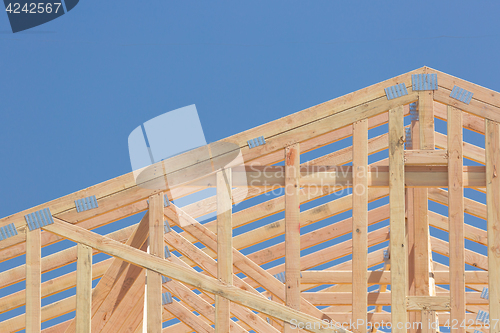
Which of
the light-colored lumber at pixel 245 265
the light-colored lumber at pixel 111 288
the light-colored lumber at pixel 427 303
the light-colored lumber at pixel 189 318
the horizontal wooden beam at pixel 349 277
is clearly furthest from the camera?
the horizontal wooden beam at pixel 349 277

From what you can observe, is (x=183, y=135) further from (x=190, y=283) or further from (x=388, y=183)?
(x=388, y=183)

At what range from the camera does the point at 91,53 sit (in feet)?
43.2

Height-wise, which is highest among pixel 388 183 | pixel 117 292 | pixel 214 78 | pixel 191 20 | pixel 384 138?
pixel 191 20

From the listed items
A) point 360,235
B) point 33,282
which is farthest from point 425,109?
point 33,282

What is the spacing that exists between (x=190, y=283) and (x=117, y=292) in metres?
0.67

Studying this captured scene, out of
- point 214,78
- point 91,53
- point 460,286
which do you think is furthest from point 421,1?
point 460,286

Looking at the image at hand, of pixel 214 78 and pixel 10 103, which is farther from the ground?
pixel 214 78

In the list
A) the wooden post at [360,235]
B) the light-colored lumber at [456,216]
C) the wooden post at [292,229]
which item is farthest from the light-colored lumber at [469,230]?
the wooden post at [292,229]

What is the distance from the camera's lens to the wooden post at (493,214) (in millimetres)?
4297

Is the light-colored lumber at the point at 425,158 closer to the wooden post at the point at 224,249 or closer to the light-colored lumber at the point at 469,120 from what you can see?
the wooden post at the point at 224,249

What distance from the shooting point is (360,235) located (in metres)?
4.26

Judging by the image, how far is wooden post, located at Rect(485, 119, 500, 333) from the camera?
14.1 feet

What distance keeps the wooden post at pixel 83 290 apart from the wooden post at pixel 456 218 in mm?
2731

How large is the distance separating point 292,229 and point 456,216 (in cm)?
126
